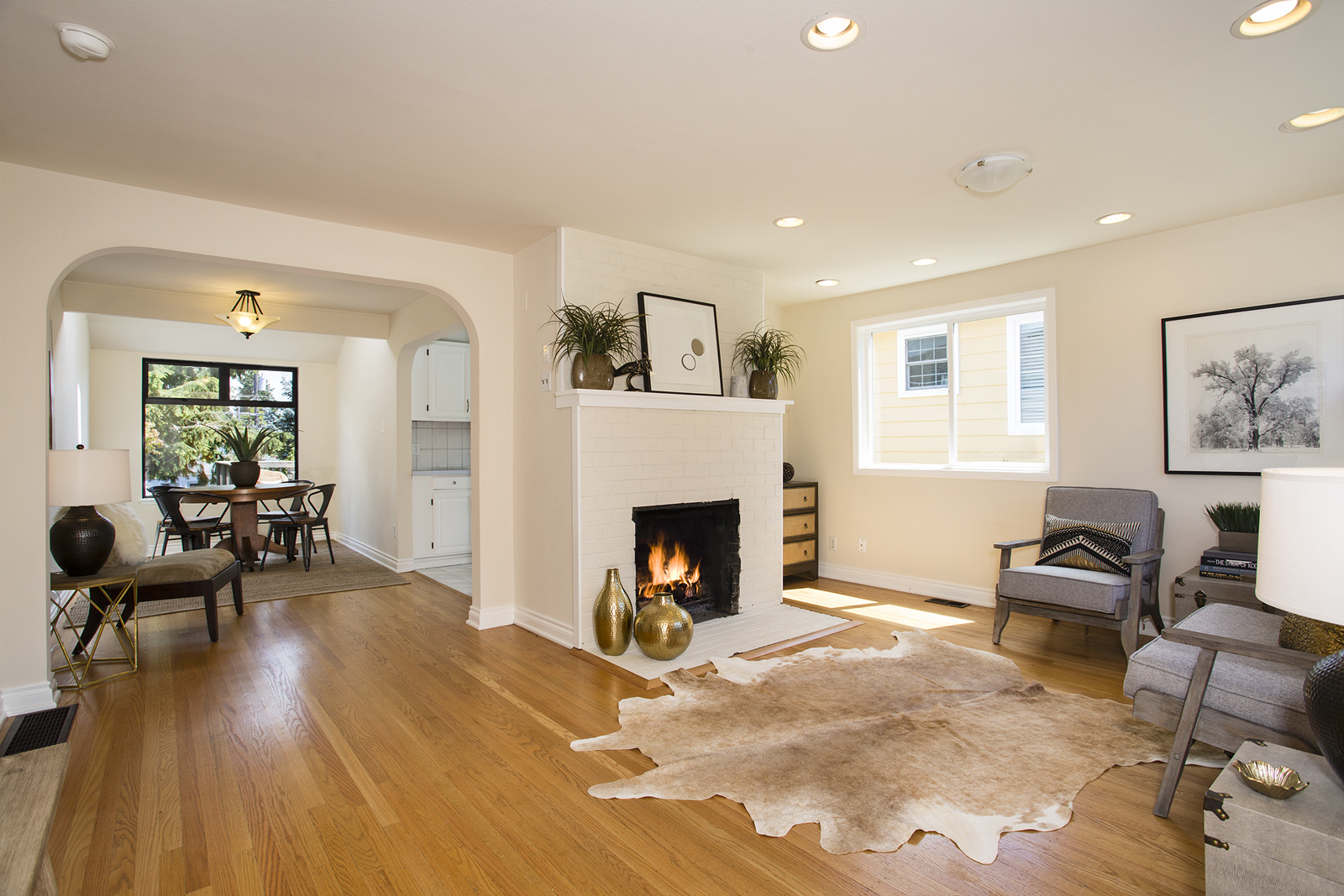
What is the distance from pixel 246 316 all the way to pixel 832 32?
5549mm

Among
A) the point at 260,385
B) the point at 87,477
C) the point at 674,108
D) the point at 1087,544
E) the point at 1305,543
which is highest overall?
the point at 674,108

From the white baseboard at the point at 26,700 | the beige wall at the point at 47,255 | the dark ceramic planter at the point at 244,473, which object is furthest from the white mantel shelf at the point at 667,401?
the dark ceramic planter at the point at 244,473

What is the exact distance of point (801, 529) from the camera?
227 inches

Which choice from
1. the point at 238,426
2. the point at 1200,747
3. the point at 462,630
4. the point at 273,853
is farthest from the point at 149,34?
the point at 238,426

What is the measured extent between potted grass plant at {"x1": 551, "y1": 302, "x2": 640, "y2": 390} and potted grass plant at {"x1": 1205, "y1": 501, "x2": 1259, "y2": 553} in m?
3.48

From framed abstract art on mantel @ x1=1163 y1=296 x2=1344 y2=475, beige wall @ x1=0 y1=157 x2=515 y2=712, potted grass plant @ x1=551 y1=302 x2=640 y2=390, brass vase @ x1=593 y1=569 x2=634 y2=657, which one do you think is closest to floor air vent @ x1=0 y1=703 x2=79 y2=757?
beige wall @ x1=0 y1=157 x2=515 y2=712

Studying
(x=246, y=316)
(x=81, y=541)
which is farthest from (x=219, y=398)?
(x=81, y=541)

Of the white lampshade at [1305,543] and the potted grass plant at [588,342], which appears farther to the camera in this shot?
the potted grass plant at [588,342]

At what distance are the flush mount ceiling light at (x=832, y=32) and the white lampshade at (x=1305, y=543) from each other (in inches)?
64.2

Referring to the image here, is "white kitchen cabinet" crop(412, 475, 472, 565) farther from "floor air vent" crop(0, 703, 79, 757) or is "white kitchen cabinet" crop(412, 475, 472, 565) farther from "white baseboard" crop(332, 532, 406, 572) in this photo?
"floor air vent" crop(0, 703, 79, 757)

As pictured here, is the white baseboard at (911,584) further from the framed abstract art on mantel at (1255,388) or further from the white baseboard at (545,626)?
the white baseboard at (545,626)

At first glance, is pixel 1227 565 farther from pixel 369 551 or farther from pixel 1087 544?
pixel 369 551

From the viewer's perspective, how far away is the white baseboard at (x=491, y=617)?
14.4 ft

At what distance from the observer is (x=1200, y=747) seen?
2.57 m
